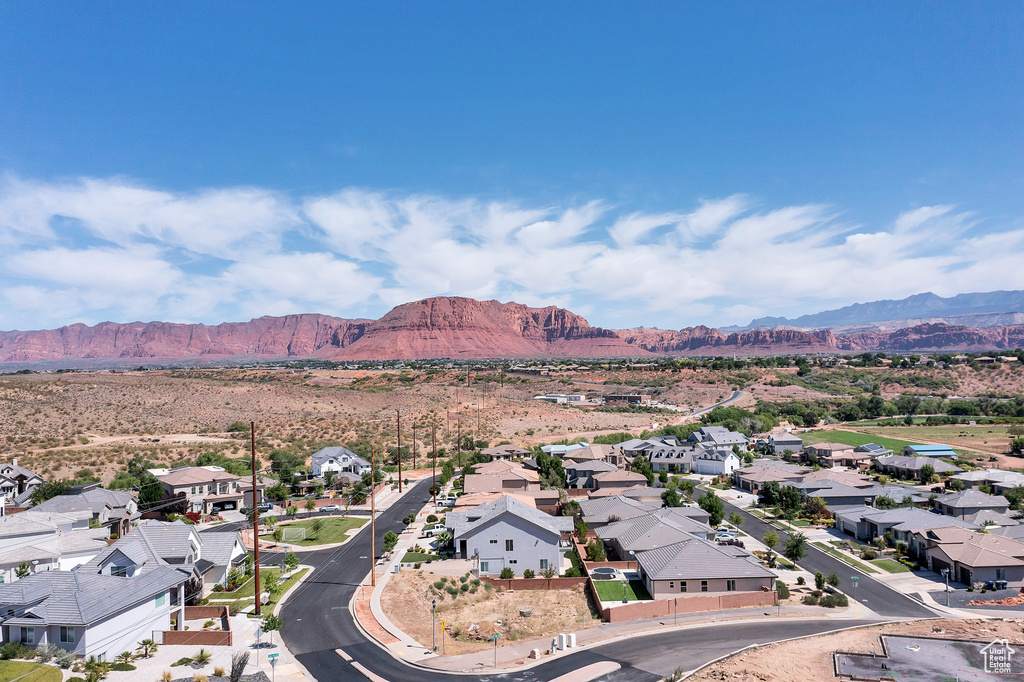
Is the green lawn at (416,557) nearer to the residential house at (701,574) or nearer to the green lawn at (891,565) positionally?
the residential house at (701,574)

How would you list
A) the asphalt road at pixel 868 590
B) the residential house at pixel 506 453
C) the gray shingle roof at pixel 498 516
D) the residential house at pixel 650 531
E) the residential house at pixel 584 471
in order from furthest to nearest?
the residential house at pixel 506 453 → the residential house at pixel 584 471 → the residential house at pixel 650 531 → the gray shingle roof at pixel 498 516 → the asphalt road at pixel 868 590

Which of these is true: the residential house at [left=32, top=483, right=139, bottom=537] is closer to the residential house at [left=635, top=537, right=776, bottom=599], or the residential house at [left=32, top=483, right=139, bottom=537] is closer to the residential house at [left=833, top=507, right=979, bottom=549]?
the residential house at [left=635, top=537, right=776, bottom=599]

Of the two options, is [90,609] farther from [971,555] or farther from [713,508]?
[971,555]

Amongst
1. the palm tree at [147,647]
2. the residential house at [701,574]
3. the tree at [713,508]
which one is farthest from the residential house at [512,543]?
the palm tree at [147,647]

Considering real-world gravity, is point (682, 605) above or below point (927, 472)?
below

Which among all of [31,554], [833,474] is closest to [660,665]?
[31,554]

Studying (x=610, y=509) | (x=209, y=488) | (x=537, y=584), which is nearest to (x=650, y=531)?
(x=610, y=509)

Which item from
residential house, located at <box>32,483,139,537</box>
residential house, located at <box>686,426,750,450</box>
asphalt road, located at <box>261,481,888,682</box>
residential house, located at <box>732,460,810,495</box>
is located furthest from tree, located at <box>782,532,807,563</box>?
residential house, located at <box>32,483,139,537</box>
